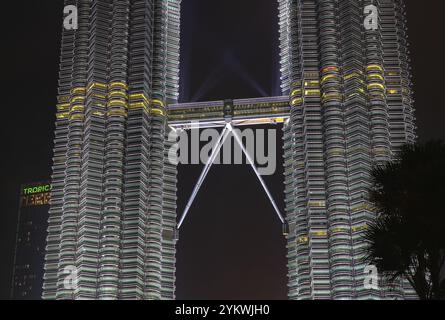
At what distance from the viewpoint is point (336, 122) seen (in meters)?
163

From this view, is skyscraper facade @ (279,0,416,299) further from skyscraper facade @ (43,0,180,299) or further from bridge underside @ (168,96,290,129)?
skyscraper facade @ (43,0,180,299)

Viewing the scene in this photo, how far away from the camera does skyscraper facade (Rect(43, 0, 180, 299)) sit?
160m

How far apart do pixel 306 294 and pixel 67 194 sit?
5752 cm

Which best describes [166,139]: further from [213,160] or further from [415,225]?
[415,225]

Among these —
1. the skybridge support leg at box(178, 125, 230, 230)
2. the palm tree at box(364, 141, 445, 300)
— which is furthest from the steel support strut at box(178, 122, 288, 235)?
the palm tree at box(364, 141, 445, 300)

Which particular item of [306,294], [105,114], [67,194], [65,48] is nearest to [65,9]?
[65,48]

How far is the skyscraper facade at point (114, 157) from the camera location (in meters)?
160

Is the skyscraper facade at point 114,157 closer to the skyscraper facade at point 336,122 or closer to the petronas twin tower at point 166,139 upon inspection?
the petronas twin tower at point 166,139

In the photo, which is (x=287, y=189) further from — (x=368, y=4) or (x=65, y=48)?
(x=65, y=48)

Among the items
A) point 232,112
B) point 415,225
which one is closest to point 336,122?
point 232,112

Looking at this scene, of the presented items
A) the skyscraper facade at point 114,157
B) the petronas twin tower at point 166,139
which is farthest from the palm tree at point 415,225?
the skyscraper facade at point 114,157

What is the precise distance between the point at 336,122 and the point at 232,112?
23280mm

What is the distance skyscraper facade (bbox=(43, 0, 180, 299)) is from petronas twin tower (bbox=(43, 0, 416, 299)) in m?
0.27

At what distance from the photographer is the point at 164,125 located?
Answer: 176 m
